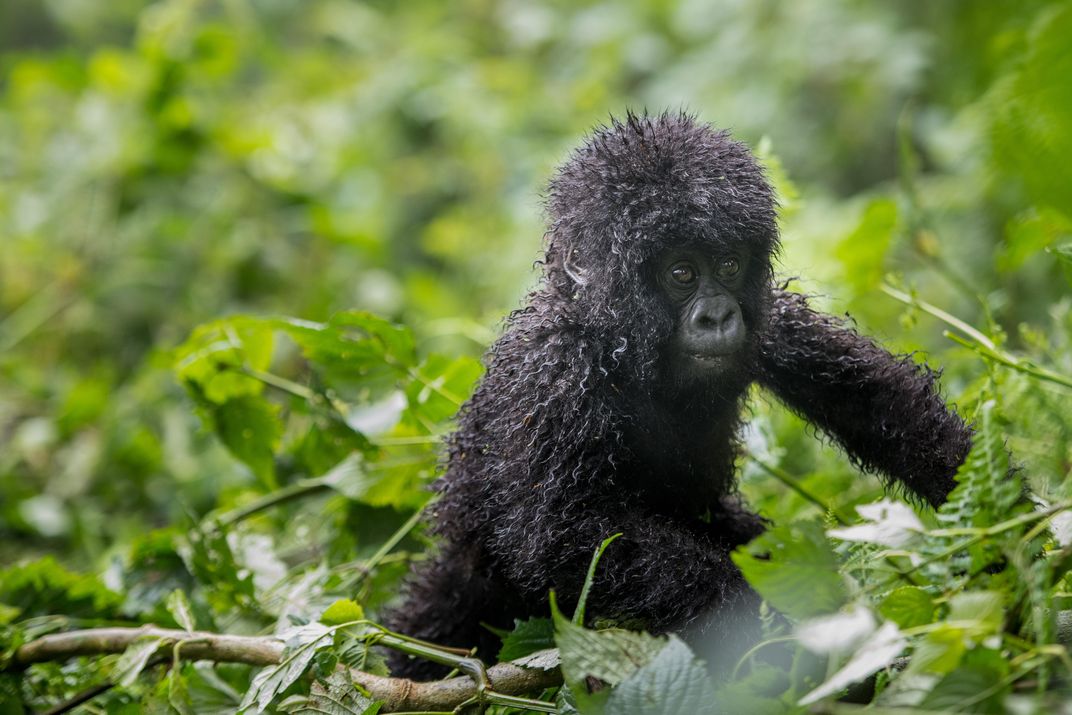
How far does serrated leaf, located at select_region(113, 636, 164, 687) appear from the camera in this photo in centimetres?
224

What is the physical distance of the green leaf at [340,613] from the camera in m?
2.06

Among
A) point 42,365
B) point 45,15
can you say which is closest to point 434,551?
point 42,365

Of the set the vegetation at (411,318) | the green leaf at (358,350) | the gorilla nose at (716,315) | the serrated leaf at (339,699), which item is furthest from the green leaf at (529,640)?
the green leaf at (358,350)

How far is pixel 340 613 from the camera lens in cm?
207

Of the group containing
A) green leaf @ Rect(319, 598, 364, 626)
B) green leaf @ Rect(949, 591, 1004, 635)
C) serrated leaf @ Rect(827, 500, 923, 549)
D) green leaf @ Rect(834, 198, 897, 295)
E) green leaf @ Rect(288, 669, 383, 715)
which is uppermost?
green leaf @ Rect(834, 198, 897, 295)

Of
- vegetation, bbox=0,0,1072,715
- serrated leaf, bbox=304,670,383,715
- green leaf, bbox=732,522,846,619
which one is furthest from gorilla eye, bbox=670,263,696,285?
serrated leaf, bbox=304,670,383,715

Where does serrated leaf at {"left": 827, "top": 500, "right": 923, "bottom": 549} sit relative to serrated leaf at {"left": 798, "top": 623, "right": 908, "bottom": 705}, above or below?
above

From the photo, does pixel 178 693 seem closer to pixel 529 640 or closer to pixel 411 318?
pixel 529 640

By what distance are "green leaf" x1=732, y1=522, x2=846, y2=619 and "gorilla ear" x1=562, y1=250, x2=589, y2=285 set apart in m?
0.93

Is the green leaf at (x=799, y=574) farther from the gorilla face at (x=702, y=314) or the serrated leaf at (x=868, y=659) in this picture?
the gorilla face at (x=702, y=314)

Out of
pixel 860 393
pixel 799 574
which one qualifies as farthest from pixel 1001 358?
pixel 799 574

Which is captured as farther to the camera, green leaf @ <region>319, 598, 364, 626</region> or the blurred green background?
the blurred green background

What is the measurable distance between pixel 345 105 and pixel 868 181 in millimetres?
4322

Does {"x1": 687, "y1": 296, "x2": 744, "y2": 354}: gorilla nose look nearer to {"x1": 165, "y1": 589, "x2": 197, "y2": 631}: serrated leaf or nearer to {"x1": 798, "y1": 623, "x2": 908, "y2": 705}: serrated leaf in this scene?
{"x1": 798, "y1": 623, "x2": 908, "y2": 705}: serrated leaf
